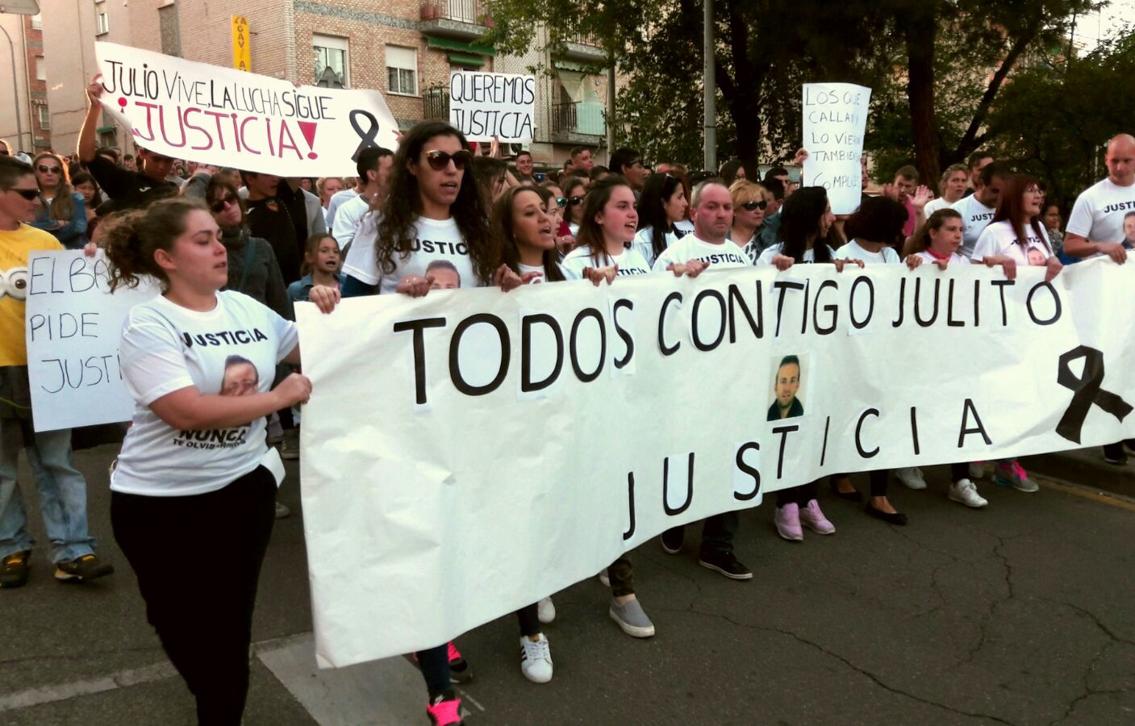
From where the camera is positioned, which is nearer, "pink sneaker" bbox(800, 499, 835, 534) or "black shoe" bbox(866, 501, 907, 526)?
"pink sneaker" bbox(800, 499, 835, 534)

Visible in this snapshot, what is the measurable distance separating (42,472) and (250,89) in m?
3.26

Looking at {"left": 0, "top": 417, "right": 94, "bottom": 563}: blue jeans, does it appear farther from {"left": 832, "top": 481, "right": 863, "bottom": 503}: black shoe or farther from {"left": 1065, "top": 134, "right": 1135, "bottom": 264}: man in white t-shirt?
{"left": 1065, "top": 134, "right": 1135, "bottom": 264}: man in white t-shirt

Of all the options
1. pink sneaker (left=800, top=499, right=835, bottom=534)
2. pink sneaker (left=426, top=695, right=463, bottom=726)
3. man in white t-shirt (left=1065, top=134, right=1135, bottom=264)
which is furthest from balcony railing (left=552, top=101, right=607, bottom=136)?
pink sneaker (left=426, top=695, right=463, bottom=726)

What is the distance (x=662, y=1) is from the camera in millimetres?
18000

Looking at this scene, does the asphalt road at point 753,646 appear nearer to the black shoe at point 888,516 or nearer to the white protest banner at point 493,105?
the black shoe at point 888,516

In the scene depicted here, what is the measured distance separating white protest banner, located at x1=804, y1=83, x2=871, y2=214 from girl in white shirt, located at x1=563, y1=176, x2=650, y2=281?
416cm

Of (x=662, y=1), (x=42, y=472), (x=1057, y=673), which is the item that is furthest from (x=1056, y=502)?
(x=662, y=1)

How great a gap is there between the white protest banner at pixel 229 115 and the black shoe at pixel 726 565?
358cm

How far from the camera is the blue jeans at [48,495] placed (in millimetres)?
4211

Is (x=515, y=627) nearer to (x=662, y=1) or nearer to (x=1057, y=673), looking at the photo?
(x=1057, y=673)

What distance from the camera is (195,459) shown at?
250cm

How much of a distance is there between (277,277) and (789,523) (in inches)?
113

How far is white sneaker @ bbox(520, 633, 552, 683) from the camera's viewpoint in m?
3.34

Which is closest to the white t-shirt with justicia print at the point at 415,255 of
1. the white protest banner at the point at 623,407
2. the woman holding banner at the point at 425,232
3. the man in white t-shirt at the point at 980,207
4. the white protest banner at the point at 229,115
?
the woman holding banner at the point at 425,232
